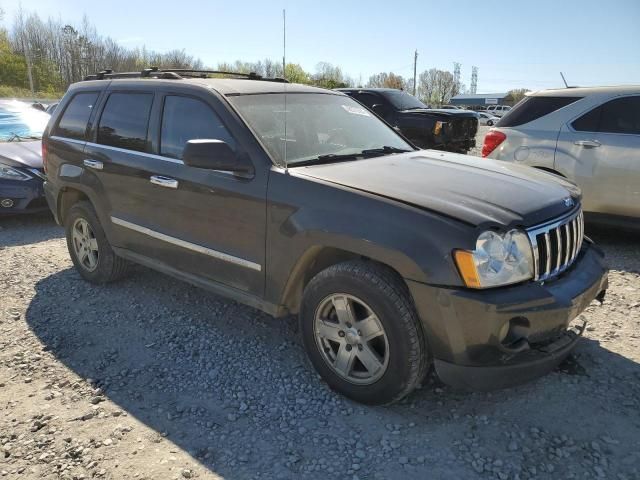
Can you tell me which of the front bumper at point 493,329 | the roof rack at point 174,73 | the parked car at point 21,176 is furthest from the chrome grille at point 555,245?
the parked car at point 21,176

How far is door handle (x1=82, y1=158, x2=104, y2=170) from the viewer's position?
431 cm

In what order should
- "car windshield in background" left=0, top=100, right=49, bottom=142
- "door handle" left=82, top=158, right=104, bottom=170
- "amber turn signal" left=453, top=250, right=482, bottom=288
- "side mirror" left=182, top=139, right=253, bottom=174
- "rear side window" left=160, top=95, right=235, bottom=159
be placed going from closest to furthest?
1. "amber turn signal" left=453, top=250, right=482, bottom=288
2. "side mirror" left=182, top=139, right=253, bottom=174
3. "rear side window" left=160, top=95, right=235, bottom=159
4. "door handle" left=82, top=158, right=104, bottom=170
5. "car windshield in background" left=0, top=100, right=49, bottom=142

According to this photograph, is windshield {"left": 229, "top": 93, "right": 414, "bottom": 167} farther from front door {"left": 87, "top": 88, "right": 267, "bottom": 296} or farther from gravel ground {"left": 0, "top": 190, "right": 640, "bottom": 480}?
gravel ground {"left": 0, "top": 190, "right": 640, "bottom": 480}

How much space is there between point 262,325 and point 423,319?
172 cm

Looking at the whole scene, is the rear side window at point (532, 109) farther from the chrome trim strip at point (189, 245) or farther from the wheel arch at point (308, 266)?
the chrome trim strip at point (189, 245)

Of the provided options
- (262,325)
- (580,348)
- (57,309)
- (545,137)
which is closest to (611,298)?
(580,348)

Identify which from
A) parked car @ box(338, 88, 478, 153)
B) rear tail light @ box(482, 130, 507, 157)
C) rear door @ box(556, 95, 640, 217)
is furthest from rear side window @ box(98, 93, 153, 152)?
parked car @ box(338, 88, 478, 153)

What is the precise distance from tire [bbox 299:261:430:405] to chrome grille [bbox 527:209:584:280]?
27.2 inches

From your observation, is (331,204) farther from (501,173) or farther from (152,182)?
(152,182)

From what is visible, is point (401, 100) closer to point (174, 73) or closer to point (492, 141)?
point (492, 141)

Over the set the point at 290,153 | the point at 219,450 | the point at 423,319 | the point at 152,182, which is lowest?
the point at 219,450

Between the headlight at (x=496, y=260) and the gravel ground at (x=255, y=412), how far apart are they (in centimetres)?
84

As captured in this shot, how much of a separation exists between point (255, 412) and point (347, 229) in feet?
3.78

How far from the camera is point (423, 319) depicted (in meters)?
2.58
